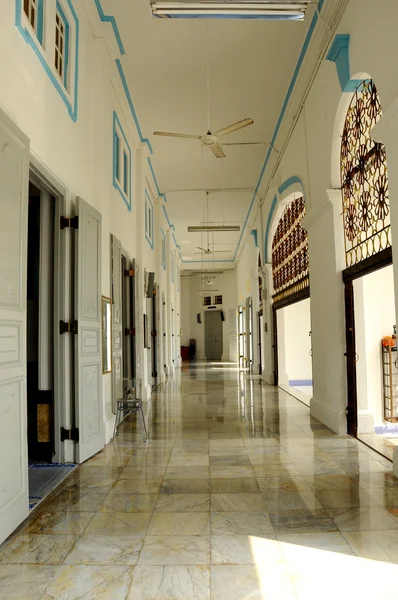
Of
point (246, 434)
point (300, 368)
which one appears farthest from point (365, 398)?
point (300, 368)

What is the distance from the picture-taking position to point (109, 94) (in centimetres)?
642

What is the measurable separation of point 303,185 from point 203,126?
2274 mm

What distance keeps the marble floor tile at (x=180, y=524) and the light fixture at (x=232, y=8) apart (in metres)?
3.72

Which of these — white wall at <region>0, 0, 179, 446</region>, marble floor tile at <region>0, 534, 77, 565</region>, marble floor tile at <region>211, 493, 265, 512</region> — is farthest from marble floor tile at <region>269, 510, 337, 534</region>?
white wall at <region>0, 0, 179, 446</region>

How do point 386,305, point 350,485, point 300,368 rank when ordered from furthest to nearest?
point 300,368
point 386,305
point 350,485

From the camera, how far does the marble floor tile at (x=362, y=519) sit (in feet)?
9.93

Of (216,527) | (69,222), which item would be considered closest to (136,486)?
(216,527)

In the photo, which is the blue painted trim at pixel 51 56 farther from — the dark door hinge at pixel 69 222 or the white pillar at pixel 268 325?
the white pillar at pixel 268 325

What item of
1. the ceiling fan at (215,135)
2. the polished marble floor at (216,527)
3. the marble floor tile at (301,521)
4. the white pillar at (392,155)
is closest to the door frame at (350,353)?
the polished marble floor at (216,527)

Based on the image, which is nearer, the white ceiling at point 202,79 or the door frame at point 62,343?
the door frame at point 62,343

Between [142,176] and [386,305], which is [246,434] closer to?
[386,305]

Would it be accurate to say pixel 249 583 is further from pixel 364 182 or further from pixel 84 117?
pixel 84 117

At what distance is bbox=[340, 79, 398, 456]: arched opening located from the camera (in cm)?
486

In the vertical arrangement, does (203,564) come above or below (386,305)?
below
